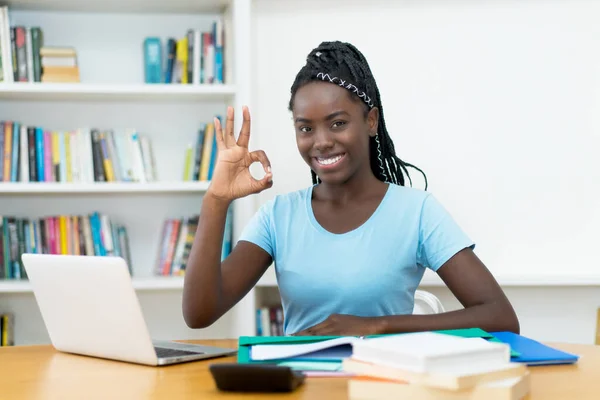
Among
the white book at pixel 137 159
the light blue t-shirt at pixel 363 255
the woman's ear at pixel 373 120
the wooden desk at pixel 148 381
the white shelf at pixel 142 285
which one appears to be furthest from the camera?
the white book at pixel 137 159

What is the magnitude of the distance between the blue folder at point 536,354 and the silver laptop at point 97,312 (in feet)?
1.76

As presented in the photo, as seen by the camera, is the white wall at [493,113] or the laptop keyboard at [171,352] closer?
the laptop keyboard at [171,352]

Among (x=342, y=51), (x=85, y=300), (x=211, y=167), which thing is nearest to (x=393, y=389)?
(x=85, y=300)

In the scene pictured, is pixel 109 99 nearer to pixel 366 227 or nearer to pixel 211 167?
pixel 211 167

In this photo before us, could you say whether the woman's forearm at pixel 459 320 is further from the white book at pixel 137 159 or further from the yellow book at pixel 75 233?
the yellow book at pixel 75 233

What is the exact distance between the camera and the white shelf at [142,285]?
3.00m

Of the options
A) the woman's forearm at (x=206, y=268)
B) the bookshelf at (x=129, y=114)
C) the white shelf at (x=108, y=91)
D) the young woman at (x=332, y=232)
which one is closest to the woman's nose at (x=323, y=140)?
the young woman at (x=332, y=232)

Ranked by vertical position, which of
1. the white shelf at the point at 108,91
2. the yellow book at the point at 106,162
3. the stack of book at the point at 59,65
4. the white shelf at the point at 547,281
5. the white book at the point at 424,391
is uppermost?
the stack of book at the point at 59,65

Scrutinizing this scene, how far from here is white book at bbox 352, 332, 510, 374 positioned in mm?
984

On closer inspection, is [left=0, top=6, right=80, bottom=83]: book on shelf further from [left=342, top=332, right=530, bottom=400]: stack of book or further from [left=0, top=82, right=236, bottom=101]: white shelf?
[left=342, top=332, right=530, bottom=400]: stack of book

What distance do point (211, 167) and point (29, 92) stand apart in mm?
761

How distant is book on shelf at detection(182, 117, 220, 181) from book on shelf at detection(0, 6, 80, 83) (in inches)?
21.2

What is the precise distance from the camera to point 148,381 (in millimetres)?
1286

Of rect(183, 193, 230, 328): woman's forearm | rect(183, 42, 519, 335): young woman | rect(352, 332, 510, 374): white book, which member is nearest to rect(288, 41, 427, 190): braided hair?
rect(183, 42, 519, 335): young woman
